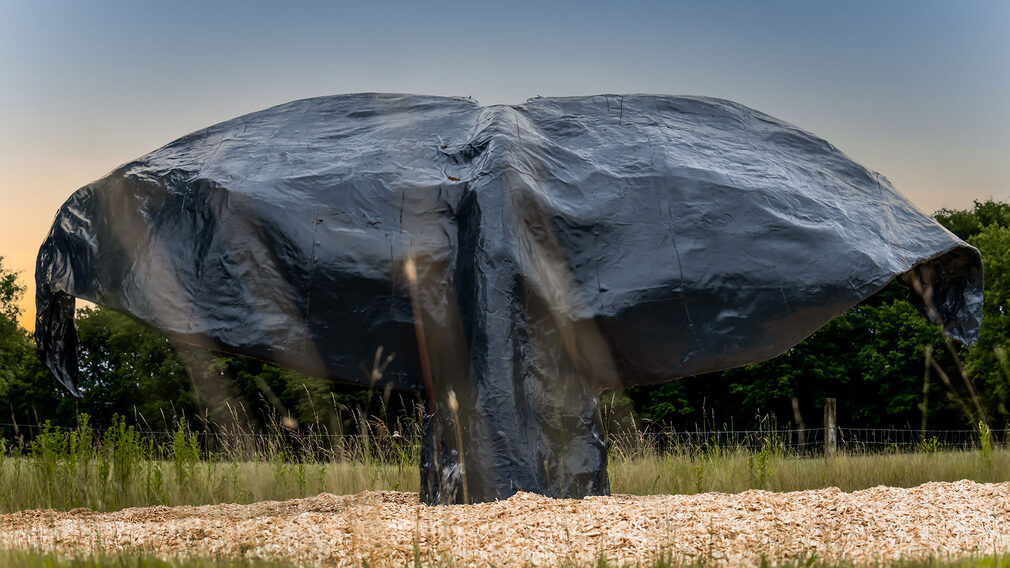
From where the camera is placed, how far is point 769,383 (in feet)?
79.4

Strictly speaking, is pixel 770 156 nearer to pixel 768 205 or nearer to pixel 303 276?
pixel 768 205

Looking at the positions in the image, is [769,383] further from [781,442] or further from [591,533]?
[591,533]

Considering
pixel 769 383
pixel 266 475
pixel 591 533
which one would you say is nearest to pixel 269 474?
pixel 266 475

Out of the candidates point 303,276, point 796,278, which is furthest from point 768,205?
point 303,276

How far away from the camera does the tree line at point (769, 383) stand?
22.9 metres

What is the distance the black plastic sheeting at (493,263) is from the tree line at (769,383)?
16.1m

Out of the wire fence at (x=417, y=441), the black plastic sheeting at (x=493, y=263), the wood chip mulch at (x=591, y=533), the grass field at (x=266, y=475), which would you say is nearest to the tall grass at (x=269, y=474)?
the grass field at (x=266, y=475)

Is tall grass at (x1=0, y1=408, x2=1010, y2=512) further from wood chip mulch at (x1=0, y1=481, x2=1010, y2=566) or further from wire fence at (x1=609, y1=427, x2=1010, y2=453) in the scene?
wood chip mulch at (x1=0, y1=481, x2=1010, y2=566)

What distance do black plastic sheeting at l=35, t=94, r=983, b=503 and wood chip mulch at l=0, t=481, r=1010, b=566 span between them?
2.02 feet

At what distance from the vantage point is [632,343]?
196 inches

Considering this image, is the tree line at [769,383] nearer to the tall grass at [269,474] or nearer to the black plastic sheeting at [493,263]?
the tall grass at [269,474]

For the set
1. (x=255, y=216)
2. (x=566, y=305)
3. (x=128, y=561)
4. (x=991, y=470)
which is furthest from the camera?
(x=991, y=470)

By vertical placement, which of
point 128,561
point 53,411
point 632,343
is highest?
point 632,343

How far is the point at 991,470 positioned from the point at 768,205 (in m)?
4.53
